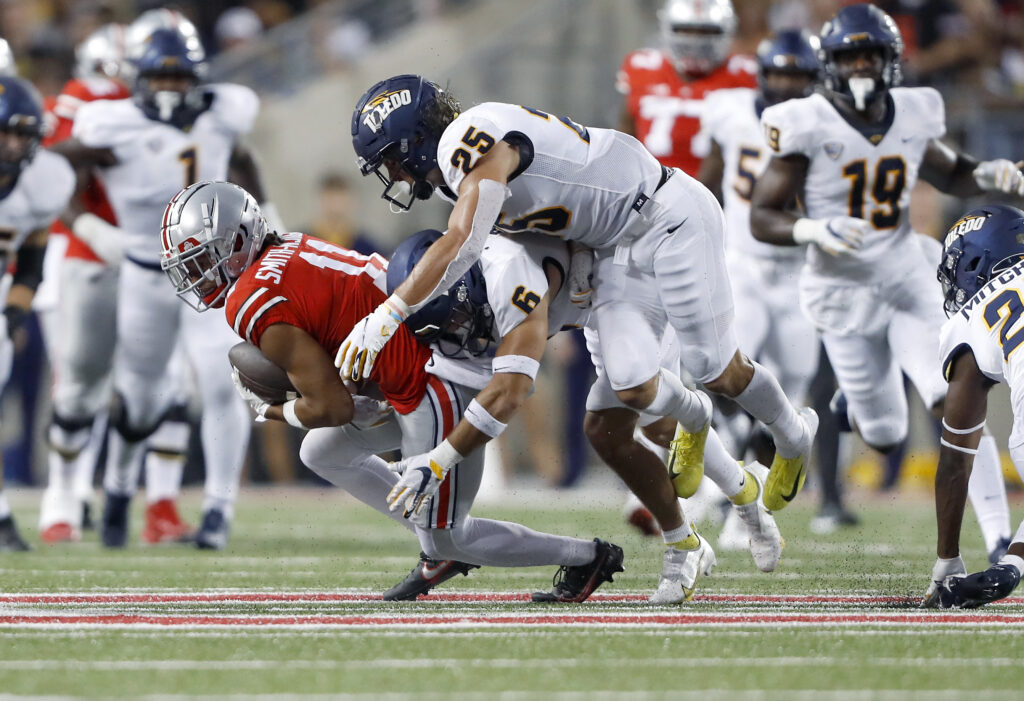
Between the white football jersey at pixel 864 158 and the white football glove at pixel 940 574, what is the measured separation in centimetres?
169

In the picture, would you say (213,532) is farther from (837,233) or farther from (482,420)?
(837,233)

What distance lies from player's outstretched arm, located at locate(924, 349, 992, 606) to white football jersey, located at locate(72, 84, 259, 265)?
146 inches

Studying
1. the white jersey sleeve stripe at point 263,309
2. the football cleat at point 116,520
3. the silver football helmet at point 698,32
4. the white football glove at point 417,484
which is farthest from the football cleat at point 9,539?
the silver football helmet at point 698,32

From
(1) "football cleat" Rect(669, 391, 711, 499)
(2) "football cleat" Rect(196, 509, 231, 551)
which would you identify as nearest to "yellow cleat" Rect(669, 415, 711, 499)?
(1) "football cleat" Rect(669, 391, 711, 499)

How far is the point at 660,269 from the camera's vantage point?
4699 millimetres

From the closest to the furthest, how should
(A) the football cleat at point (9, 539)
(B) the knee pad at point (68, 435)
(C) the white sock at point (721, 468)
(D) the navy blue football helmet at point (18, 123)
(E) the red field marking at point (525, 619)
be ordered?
(E) the red field marking at point (525, 619), (C) the white sock at point (721, 468), (D) the navy blue football helmet at point (18, 123), (A) the football cleat at point (9, 539), (B) the knee pad at point (68, 435)

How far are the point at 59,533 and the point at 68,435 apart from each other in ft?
1.48

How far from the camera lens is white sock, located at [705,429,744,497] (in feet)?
16.0

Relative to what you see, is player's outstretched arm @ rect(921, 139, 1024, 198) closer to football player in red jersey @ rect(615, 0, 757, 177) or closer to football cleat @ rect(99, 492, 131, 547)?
football player in red jersey @ rect(615, 0, 757, 177)

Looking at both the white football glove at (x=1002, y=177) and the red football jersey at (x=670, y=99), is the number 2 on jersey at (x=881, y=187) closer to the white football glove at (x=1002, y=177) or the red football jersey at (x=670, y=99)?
the white football glove at (x=1002, y=177)

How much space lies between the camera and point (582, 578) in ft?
15.2

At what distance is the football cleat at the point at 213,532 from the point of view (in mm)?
6570

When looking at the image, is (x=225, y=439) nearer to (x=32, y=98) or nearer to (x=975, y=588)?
(x=32, y=98)

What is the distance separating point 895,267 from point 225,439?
9.46 feet
